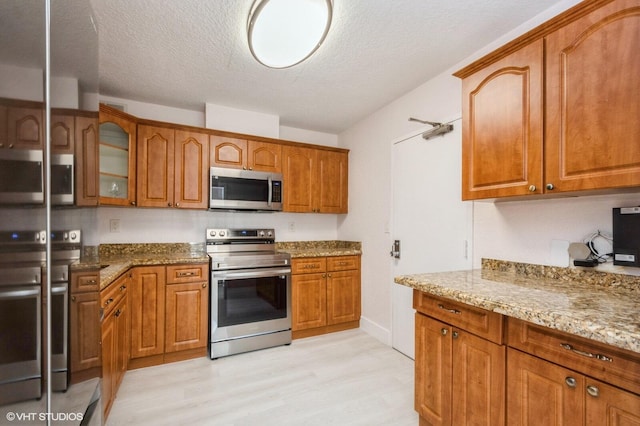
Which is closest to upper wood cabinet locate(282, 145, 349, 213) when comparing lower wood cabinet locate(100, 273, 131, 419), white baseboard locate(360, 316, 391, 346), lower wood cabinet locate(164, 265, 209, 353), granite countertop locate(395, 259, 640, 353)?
lower wood cabinet locate(164, 265, 209, 353)

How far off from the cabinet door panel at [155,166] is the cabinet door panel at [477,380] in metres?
2.71

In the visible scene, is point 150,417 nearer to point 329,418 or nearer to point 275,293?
point 329,418

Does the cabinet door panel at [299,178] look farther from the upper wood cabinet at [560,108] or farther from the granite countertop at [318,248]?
the upper wood cabinet at [560,108]

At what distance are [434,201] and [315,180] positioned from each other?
1.51 m

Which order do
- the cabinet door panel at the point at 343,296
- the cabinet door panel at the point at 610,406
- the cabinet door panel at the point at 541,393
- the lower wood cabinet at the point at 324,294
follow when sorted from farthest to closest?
the cabinet door panel at the point at 343,296, the lower wood cabinet at the point at 324,294, the cabinet door panel at the point at 541,393, the cabinet door panel at the point at 610,406

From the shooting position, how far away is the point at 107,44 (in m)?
2.03

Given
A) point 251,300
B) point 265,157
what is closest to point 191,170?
point 265,157

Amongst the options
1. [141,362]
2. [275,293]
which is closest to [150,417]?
[141,362]

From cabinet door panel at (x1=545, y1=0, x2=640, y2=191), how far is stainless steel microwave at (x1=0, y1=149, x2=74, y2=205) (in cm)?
179

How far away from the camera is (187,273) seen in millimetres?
2582

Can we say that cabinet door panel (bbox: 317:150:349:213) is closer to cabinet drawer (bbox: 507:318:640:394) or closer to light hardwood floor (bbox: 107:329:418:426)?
light hardwood floor (bbox: 107:329:418:426)

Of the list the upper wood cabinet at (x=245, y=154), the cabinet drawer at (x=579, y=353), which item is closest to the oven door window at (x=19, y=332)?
the cabinet drawer at (x=579, y=353)

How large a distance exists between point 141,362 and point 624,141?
11.3 feet

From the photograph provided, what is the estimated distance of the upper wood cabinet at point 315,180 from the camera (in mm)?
3363
